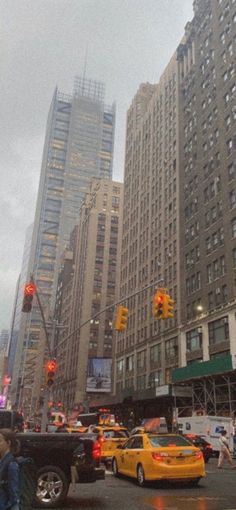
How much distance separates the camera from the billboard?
80562 millimetres

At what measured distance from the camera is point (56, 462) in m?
10.4

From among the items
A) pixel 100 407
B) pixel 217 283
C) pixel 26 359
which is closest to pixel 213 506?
pixel 217 283

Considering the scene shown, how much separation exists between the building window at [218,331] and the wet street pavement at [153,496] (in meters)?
34.5

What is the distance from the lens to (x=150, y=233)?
79.5 meters

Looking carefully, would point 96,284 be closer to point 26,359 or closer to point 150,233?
point 150,233

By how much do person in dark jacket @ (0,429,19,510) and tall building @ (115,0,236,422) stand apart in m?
37.5

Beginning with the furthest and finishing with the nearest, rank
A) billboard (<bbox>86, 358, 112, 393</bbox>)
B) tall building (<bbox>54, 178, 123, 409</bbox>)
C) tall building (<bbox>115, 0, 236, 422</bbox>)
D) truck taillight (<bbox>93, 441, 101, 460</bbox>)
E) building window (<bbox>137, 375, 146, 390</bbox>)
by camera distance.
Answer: tall building (<bbox>54, 178, 123, 409</bbox>) → billboard (<bbox>86, 358, 112, 393</bbox>) → building window (<bbox>137, 375, 146, 390</bbox>) → tall building (<bbox>115, 0, 236, 422</bbox>) → truck taillight (<bbox>93, 441, 101, 460</bbox>)

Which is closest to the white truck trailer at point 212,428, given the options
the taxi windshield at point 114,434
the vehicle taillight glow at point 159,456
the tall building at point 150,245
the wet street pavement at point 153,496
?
the taxi windshield at point 114,434

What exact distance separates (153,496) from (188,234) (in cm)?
5278

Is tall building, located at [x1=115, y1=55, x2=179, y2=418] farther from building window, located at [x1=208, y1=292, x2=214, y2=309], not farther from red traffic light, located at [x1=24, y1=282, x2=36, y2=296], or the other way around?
red traffic light, located at [x1=24, y1=282, x2=36, y2=296]

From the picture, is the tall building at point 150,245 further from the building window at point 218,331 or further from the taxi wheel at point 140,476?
the taxi wheel at point 140,476

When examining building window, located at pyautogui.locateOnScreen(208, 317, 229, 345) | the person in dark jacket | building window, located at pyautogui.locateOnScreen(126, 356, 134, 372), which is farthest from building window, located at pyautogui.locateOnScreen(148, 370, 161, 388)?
the person in dark jacket

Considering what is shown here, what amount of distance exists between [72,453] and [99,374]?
2894 inches

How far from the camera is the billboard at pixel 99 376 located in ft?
264
